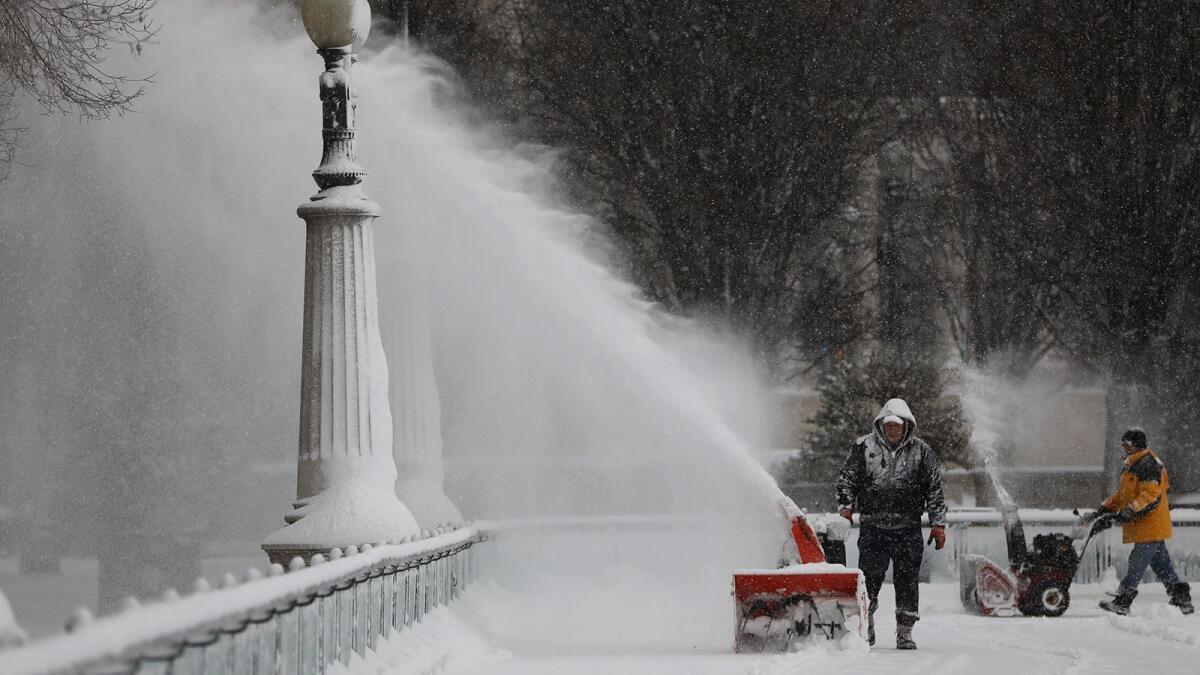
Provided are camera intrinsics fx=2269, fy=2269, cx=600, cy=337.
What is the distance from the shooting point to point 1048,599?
1753 centimetres

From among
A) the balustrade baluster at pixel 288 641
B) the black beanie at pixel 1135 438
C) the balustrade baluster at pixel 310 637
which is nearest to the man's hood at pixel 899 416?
the black beanie at pixel 1135 438

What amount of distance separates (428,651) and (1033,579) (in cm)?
697

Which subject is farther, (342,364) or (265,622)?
(342,364)

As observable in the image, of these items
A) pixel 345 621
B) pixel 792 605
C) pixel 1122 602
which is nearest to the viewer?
pixel 345 621

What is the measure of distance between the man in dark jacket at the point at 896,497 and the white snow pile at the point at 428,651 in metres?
2.45

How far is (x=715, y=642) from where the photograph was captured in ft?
47.5

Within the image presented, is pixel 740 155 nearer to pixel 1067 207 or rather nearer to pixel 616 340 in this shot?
pixel 1067 207

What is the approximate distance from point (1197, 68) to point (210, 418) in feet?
47.2

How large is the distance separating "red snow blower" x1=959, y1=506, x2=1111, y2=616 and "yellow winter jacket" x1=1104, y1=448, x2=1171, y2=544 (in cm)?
20

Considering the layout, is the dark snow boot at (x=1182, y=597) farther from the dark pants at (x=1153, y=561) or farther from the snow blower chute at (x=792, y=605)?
the snow blower chute at (x=792, y=605)

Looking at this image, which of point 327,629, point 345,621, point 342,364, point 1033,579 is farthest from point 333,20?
point 1033,579

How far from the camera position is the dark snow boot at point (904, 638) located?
13797 millimetres

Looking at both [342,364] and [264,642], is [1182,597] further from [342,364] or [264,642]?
[264,642]

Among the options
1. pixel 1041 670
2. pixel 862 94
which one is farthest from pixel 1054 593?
pixel 862 94
